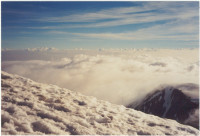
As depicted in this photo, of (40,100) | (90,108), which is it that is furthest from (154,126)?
(40,100)

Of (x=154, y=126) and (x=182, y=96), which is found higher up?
(x=154, y=126)

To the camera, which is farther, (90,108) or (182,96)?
(182,96)

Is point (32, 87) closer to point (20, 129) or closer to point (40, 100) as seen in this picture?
point (40, 100)

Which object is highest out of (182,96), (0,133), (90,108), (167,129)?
(0,133)

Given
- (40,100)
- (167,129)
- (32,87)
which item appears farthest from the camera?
(32,87)

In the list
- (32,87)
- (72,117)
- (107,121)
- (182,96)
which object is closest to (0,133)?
(72,117)

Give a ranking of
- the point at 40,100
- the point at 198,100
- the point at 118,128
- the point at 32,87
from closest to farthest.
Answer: the point at 118,128 → the point at 40,100 → the point at 32,87 → the point at 198,100
